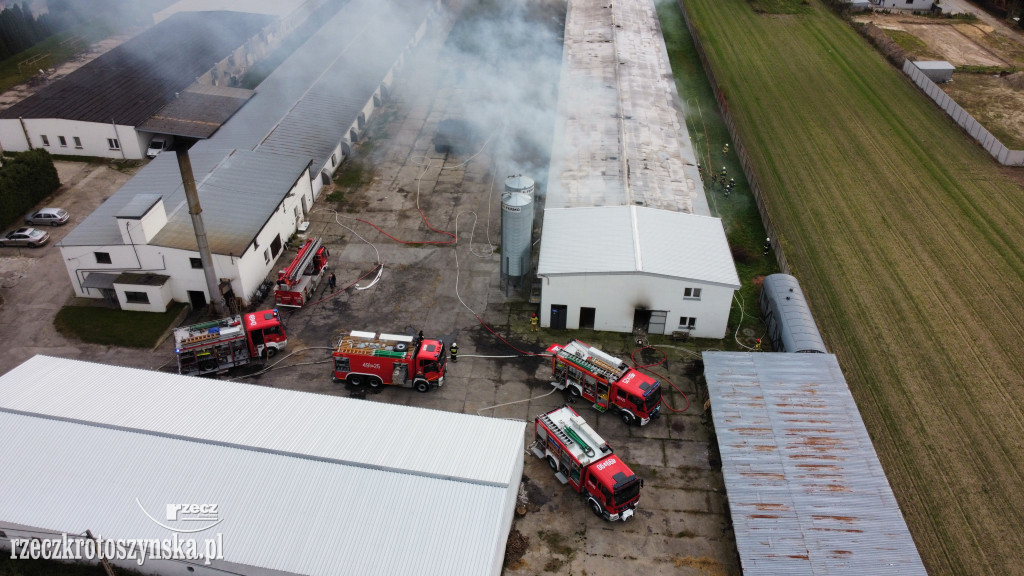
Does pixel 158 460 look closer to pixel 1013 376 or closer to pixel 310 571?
pixel 310 571

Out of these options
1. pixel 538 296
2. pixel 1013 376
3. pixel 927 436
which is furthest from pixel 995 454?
pixel 538 296

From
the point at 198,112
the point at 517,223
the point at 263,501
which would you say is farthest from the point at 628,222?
the point at 198,112

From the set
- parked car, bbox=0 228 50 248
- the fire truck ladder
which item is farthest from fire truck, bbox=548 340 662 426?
parked car, bbox=0 228 50 248

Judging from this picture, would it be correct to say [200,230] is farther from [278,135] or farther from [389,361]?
[278,135]

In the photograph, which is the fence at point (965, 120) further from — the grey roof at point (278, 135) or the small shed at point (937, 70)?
the grey roof at point (278, 135)

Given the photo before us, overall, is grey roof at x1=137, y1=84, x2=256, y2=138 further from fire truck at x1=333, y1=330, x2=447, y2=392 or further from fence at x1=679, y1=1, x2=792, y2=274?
fence at x1=679, y1=1, x2=792, y2=274

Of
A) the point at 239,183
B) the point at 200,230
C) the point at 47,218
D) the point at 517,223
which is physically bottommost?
the point at 47,218
